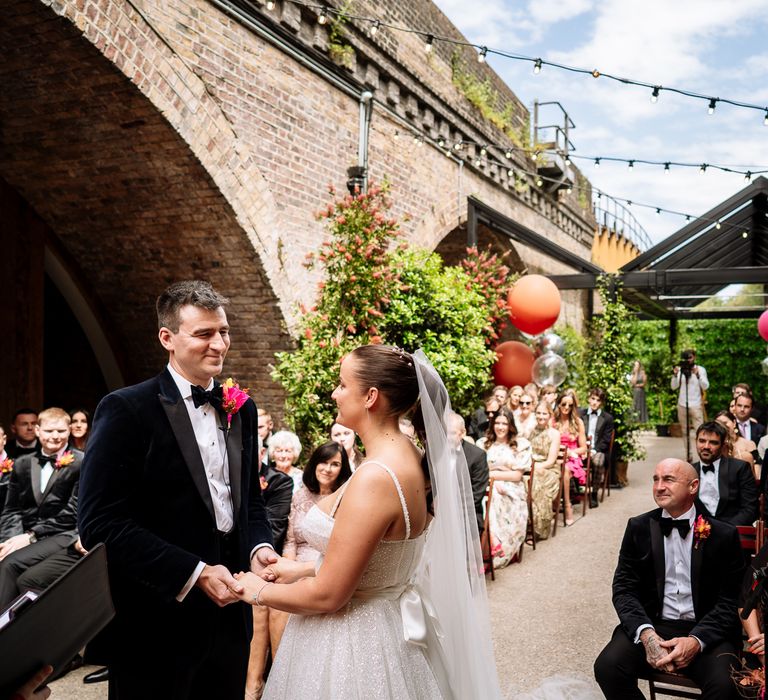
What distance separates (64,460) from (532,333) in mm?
7060

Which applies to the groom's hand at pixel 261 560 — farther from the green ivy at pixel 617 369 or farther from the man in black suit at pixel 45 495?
the green ivy at pixel 617 369

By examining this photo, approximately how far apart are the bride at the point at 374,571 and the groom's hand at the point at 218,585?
36 mm

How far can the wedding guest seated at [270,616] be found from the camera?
3844 mm

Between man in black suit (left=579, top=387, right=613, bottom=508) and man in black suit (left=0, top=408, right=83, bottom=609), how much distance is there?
6347 millimetres

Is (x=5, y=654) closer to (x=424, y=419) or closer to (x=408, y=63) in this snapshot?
(x=424, y=419)

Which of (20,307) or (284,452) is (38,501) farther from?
(20,307)

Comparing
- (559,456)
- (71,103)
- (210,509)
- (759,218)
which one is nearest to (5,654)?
(210,509)

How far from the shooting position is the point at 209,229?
6625 mm

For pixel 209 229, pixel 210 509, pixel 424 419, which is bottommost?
pixel 210 509

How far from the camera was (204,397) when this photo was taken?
2.22 m

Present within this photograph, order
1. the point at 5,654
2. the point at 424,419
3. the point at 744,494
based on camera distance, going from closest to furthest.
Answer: the point at 5,654 → the point at 424,419 → the point at 744,494

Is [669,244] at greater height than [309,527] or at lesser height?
greater

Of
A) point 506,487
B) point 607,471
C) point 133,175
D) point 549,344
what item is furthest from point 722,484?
point 549,344

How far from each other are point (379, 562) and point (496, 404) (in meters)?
5.73
